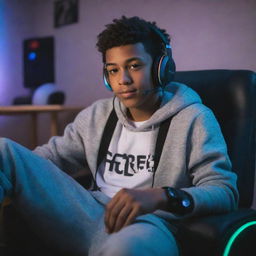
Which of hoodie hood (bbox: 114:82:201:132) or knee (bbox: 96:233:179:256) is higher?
hoodie hood (bbox: 114:82:201:132)

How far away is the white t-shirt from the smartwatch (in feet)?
0.79

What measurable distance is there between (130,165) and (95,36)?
1.36 m

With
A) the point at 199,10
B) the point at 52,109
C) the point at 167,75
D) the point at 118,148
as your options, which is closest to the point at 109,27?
the point at 167,75

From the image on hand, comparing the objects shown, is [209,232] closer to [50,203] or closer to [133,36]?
[50,203]

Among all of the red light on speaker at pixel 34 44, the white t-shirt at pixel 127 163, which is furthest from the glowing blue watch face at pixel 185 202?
the red light on speaker at pixel 34 44

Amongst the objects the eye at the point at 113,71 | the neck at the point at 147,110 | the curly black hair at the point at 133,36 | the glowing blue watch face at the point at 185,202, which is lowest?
the glowing blue watch face at the point at 185,202

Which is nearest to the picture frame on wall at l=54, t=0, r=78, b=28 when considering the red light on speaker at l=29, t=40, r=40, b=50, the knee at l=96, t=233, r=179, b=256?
the red light on speaker at l=29, t=40, r=40, b=50

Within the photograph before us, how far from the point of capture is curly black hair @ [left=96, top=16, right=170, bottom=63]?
1.03 metres

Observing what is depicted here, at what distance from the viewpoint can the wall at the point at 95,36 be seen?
4.93 feet

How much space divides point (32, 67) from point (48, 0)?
1.71 ft

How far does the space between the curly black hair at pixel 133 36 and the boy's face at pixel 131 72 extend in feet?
0.06

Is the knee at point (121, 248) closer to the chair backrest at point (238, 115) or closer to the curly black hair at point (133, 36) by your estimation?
the chair backrest at point (238, 115)

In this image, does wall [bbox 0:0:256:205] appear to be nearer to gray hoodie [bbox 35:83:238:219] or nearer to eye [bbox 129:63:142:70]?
gray hoodie [bbox 35:83:238:219]

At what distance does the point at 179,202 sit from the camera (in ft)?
2.51
